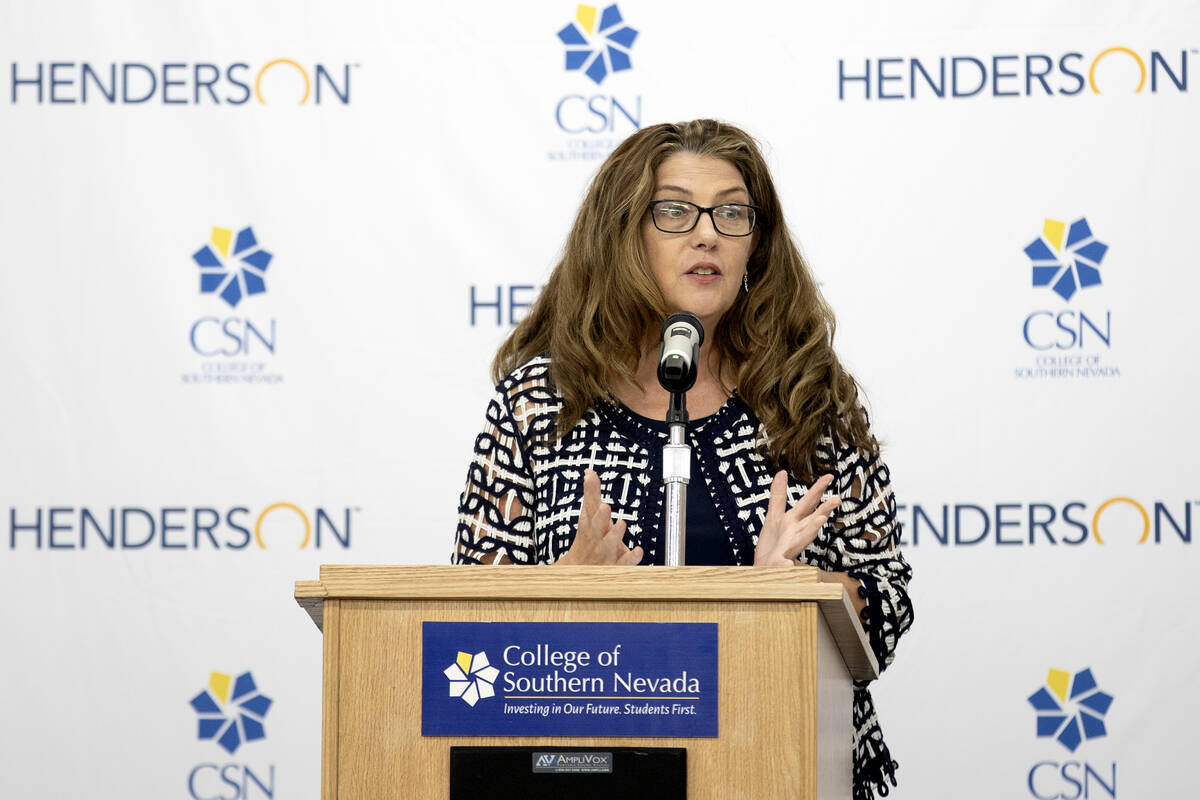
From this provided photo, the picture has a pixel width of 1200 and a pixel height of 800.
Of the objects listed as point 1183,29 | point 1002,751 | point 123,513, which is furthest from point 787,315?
point 123,513

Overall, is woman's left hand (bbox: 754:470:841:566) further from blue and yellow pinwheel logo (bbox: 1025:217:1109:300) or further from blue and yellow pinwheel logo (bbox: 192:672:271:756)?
blue and yellow pinwheel logo (bbox: 192:672:271:756)

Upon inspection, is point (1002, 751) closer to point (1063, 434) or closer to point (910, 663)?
point (910, 663)

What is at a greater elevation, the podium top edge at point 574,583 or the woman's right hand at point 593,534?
the woman's right hand at point 593,534

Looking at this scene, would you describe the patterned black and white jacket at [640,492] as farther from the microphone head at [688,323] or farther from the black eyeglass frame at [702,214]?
the microphone head at [688,323]

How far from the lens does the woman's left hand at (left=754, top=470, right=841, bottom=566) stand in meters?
1.97

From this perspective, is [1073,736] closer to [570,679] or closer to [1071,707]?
[1071,707]

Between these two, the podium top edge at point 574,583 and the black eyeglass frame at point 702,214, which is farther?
the black eyeglass frame at point 702,214

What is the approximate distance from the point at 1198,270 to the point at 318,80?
204 centimetres

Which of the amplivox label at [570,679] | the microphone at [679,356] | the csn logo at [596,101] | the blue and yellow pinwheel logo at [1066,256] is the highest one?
the csn logo at [596,101]

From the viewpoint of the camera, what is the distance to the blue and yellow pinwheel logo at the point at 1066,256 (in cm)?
346

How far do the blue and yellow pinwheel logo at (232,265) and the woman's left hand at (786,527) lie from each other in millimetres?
1864

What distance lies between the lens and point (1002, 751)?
11.0ft

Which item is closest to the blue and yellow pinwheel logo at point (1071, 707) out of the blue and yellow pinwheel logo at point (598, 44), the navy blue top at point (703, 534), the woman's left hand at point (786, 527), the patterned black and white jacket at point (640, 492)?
the patterned black and white jacket at point (640, 492)

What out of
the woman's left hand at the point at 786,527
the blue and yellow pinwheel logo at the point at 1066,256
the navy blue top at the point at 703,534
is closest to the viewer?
the woman's left hand at the point at 786,527
